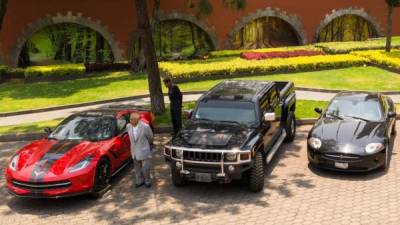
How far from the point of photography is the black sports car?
33.3 feet

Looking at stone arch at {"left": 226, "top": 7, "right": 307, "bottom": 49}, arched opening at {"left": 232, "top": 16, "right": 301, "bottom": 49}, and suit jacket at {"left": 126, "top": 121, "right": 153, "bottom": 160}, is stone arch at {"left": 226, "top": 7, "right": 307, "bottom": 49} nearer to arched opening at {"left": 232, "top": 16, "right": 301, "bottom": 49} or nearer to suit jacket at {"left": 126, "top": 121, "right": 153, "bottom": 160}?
arched opening at {"left": 232, "top": 16, "right": 301, "bottom": 49}

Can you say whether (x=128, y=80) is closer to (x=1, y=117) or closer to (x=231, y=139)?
(x=1, y=117)

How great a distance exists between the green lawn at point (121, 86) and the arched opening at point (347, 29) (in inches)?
461

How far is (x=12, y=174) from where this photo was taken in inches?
378

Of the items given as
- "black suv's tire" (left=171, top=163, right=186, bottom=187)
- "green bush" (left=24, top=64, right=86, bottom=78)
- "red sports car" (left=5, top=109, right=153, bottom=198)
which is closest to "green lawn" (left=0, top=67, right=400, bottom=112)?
"green bush" (left=24, top=64, right=86, bottom=78)

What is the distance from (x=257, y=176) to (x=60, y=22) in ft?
76.0

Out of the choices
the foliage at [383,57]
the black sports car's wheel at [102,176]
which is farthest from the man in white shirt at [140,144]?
the foliage at [383,57]

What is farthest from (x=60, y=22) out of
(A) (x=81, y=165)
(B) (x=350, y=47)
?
(A) (x=81, y=165)

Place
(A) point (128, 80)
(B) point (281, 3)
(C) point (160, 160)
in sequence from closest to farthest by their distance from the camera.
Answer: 1. (C) point (160, 160)
2. (A) point (128, 80)
3. (B) point (281, 3)

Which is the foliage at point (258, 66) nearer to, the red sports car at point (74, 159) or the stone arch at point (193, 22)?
the stone arch at point (193, 22)

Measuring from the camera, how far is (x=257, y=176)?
9.60 meters

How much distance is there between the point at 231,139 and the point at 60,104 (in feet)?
38.5

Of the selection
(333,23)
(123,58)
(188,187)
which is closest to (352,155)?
(188,187)

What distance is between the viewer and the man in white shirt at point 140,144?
10.0 metres
